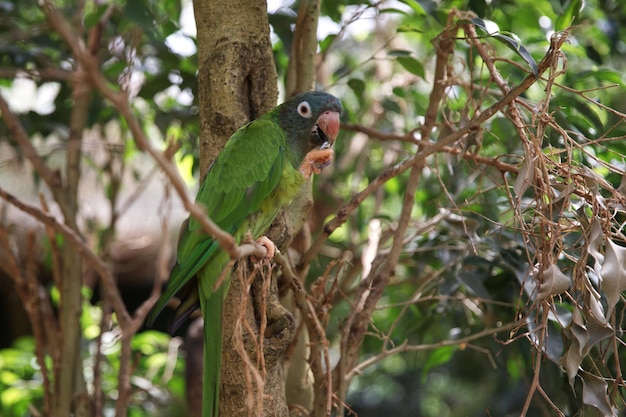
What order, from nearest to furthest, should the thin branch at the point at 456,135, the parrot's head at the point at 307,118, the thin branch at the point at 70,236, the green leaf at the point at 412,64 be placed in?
the thin branch at the point at 456,135 < the thin branch at the point at 70,236 < the parrot's head at the point at 307,118 < the green leaf at the point at 412,64

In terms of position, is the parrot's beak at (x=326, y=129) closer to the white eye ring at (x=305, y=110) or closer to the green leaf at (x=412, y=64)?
the white eye ring at (x=305, y=110)

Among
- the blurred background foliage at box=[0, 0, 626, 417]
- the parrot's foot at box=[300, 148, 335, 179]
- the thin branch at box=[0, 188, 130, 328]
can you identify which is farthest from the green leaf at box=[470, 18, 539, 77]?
the thin branch at box=[0, 188, 130, 328]

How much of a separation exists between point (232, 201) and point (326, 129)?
29 centimetres

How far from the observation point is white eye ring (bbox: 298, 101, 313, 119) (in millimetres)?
1379

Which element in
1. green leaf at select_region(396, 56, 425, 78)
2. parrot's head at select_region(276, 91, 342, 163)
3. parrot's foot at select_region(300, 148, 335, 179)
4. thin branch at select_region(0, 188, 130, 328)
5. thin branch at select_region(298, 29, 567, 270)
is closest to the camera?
thin branch at select_region(298, 29, 567, 270)

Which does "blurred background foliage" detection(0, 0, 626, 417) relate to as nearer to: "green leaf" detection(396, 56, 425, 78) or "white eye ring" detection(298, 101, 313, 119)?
"green leaf" detection(396, 56, 425, 78)

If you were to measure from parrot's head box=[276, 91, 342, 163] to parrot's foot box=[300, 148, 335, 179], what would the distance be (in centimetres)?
9

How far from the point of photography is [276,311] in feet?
3.87

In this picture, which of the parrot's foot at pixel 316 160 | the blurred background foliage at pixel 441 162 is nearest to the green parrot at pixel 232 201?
the parrot's foot at pixel 316 160

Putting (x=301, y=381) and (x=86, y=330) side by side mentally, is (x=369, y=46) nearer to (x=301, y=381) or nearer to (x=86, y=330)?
(x=86, y=330)

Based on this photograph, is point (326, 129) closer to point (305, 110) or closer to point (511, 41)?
point (305, 110)

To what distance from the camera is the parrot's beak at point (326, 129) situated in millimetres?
1398

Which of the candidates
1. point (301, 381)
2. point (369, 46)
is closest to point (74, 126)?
point (301, 381)

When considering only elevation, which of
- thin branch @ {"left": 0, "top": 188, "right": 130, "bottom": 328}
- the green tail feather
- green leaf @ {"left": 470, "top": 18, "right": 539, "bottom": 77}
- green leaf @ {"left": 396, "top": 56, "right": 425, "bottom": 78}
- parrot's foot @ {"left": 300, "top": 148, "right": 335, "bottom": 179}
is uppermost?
green leaf @ {"left": 470, "top": 18, "right": 539, "bottom": 77}
